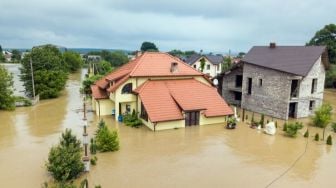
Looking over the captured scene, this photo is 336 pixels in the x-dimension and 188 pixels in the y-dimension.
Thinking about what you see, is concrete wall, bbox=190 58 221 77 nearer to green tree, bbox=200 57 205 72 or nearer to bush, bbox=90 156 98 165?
green tree, bbox=200 57 205 72

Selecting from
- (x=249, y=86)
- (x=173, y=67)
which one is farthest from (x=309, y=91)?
(x=173, y=67)

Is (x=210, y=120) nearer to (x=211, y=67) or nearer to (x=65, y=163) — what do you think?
(x=65, y=163)

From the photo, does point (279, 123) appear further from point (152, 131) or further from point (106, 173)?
point (106, 173)

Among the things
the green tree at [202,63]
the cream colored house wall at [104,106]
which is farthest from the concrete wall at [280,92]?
the green tree at [202,63]

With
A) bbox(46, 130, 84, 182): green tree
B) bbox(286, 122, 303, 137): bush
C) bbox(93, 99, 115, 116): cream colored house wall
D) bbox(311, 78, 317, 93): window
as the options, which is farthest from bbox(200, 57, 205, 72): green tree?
bbox(46, 130, 84, 182): green tree

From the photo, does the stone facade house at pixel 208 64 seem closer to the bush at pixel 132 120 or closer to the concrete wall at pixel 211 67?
the concrete wall at pixel 211 67

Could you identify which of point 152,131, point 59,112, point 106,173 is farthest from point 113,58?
point 106,173
